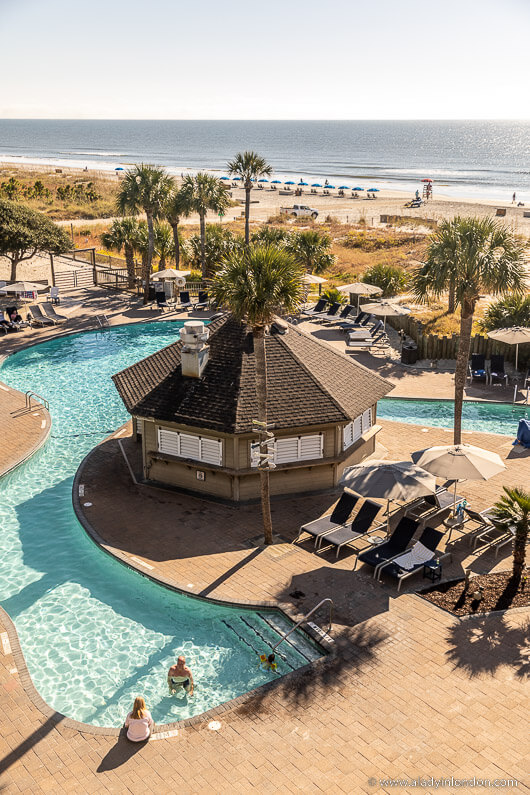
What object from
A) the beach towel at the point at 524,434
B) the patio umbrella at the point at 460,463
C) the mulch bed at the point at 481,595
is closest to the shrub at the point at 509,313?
the beach towel at the point at 524,434

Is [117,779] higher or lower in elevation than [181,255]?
lower

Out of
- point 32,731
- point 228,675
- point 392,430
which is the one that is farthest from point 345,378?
point 32,731

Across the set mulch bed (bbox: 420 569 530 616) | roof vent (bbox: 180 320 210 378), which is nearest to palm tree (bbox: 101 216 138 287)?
roof vent (bbox: 180 320 210 378)

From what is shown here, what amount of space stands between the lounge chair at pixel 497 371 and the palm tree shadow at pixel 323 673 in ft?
60.1

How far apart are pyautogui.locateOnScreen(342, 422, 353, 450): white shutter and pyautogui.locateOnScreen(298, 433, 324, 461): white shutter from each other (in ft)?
3.07

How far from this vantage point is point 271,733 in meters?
11.2

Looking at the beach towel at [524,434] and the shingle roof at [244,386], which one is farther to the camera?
the beach towel at [524,434]

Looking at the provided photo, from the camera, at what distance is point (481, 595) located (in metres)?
14.9

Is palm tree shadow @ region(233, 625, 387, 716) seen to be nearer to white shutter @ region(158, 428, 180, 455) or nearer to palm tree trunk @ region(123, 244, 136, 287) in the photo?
white shutter @ region(158, 428, 180, 455)

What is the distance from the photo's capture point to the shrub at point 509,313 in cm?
3161

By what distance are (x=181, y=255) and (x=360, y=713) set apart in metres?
44.7

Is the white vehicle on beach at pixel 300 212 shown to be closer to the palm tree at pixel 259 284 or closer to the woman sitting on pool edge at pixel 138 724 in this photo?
the palm tree at pixel 259 284

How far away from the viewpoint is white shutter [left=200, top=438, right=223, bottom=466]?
1894cm

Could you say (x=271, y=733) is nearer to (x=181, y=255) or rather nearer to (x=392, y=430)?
(x=392, y=430)
